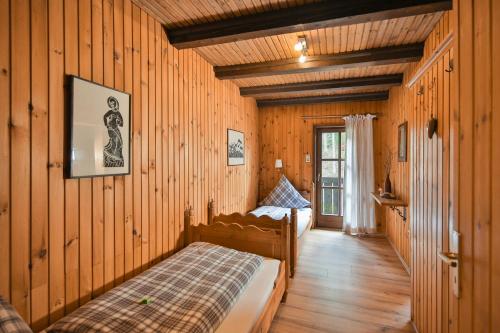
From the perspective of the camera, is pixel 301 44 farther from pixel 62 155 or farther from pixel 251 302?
pixel 251 302

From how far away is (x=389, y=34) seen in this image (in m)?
2.50


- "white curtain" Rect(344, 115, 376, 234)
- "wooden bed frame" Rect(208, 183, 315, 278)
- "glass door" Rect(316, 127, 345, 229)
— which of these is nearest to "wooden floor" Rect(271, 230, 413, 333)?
"wooden bed frame" Rect(208, 183, 315, 278)

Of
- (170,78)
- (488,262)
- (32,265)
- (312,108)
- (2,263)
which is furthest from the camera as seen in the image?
(312,108)

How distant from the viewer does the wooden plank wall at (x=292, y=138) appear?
5078mm

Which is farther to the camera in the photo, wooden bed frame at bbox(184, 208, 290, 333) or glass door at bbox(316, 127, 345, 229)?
glass door at bbox(316, 127, 345, 229)

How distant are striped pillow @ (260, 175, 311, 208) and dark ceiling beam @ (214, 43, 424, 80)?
95.9 inches

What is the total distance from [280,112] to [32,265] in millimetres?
4743

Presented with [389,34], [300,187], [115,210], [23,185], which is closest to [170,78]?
[115,210]

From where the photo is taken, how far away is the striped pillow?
4836 millimetres

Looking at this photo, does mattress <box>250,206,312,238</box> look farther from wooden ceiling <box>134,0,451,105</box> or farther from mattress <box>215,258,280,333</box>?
wooden ceiling <box>134,0,451,105</box>

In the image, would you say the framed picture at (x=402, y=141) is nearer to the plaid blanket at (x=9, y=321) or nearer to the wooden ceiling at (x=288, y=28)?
the wooden ceiling at (x=288, y=28)

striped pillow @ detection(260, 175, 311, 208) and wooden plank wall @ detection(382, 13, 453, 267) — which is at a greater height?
wooden plank wall @ detection(382, 13, 453, 267)

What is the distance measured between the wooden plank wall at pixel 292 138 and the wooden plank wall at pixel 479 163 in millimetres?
4248

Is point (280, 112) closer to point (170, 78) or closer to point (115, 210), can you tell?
point (170, 78)
